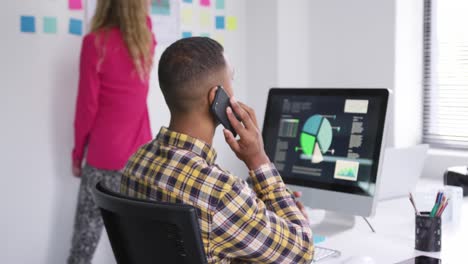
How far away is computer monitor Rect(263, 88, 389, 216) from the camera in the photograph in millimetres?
1930

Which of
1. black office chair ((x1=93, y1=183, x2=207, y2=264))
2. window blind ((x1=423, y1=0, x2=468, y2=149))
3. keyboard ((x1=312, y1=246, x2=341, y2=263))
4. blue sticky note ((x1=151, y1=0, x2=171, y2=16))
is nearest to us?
black office chair ((x1=93, y1=183, x2=207, y2=264))

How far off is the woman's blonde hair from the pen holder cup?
5.31 feet

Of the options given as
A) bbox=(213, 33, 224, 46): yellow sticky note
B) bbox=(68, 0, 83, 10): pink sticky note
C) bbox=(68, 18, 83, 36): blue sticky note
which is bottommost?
bbox=(213, 33, 224, 46): yellow sticky note

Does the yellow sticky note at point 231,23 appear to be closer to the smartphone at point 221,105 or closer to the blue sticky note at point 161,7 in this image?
the blue sticky note at point 161,7

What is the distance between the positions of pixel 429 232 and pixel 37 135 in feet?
6.84

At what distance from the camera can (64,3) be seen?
3.16 m

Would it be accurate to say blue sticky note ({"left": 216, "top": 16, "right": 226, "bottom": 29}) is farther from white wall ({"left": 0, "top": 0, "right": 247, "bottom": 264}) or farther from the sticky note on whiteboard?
the sticky note on whiteboard

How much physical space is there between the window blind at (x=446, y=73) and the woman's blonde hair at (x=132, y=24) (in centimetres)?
153

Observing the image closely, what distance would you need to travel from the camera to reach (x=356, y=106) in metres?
2.01

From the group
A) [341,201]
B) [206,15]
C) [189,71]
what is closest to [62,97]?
[206,15]

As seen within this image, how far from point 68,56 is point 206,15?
0.93 m

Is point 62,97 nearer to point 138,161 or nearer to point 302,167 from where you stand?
point 302,167

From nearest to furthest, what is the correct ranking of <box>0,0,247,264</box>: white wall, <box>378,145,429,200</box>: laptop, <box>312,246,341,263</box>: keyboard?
<box>312,246,341,263</box>: keyboard
<box>378,145,429,200</box>: laptop
<box>0,0,247,264</box>: white wall

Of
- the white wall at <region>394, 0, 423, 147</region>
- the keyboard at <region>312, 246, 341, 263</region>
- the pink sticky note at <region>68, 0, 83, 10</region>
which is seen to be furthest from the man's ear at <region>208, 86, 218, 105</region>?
the white wall at <region>394, 0, 423, 147</region>
